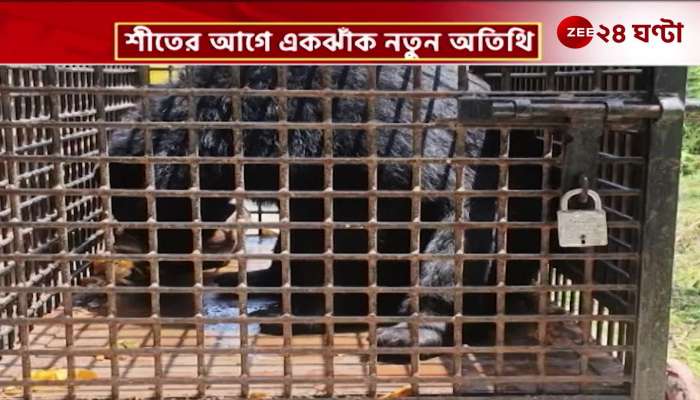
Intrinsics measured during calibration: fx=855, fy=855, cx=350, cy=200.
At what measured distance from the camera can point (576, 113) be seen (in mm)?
2578

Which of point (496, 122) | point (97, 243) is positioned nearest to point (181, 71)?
point (97, 243)

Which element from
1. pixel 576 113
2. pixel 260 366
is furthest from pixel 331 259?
pixel 576 113

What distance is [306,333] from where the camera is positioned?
3.56m

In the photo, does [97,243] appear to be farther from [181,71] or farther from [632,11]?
[632,11]

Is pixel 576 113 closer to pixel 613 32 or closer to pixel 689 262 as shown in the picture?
pixel 613 32

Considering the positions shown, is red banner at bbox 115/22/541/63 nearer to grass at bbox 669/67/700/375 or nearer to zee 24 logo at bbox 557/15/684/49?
zee 24 logo at bbox 557/15/684/49

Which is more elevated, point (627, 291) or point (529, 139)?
point (529, 139)

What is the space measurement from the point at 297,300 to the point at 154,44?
5.67 ft

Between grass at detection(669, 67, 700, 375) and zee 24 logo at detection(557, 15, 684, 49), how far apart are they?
1627mm

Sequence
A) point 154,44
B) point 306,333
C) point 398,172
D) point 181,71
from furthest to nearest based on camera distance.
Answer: point 181,71 < point 398,172 < point 306,333 < point 154,44

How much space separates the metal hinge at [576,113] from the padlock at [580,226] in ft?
0.27

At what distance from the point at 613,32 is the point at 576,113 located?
0.84 ft

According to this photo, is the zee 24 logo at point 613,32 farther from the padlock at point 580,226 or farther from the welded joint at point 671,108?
the padlock at point 580,226

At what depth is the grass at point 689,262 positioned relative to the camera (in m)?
3.84
